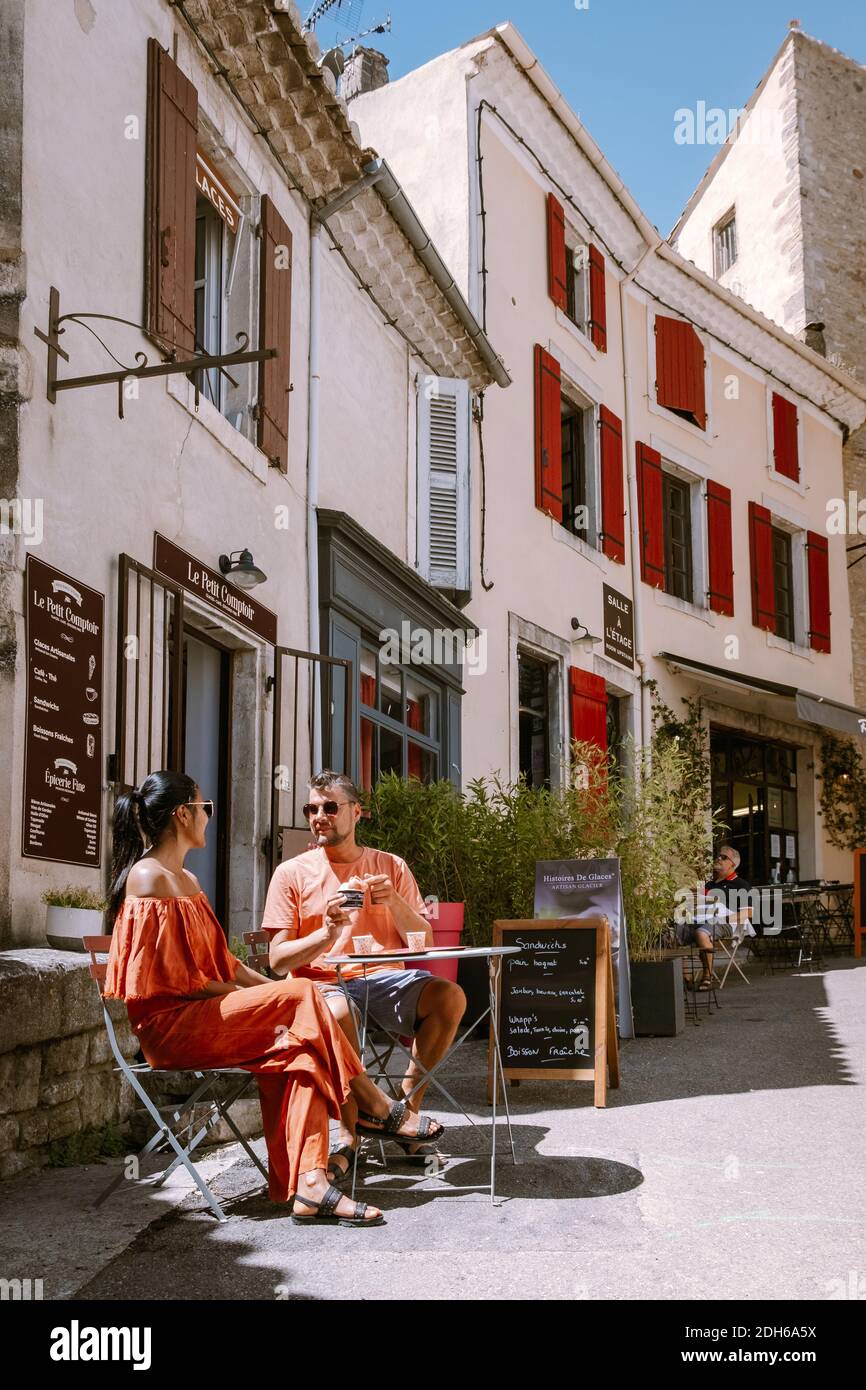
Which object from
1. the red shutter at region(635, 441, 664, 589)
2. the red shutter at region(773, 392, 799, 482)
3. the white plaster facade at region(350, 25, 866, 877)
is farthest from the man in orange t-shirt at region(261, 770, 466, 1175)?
the red shutter at region(773, 392, 799, 482)

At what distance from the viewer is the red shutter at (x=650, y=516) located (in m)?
15.5

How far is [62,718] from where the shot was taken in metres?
5.62

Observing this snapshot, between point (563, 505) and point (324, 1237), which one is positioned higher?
point (563, 505)

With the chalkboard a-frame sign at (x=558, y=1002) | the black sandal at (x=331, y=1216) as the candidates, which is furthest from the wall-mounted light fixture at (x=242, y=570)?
the black sandal at (x=331, y=1216)

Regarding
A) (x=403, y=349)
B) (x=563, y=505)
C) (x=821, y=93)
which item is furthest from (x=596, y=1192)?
(x=821, y=93)

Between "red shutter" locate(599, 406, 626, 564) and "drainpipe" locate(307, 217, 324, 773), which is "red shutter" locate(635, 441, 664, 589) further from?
"drainpipe" locate(307, 217, 324, 773)

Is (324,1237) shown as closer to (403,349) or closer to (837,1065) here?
(837,1065)

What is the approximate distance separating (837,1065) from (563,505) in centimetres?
836

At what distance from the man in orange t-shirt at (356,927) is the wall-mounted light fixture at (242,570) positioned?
2439mm

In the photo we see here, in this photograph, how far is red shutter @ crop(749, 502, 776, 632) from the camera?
1745cm

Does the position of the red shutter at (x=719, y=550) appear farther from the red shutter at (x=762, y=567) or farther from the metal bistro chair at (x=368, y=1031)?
the metal bistro chair at (x=368, y=1031)

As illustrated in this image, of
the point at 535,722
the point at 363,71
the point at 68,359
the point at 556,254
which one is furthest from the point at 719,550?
the point at 68,359

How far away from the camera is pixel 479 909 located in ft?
26.9

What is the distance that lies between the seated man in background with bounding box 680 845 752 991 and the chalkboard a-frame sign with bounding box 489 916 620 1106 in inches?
153
